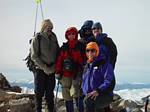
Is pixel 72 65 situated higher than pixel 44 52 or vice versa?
pixel 44 52

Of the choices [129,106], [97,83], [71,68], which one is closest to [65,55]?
[71,68]

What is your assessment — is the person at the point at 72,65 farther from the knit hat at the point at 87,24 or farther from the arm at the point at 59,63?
the knit hat at the point at 87,24

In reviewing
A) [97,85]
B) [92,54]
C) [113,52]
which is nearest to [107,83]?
[97,85]

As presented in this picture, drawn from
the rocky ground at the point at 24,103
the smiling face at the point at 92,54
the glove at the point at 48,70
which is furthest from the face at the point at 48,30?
the rocky ground at the point at 24,103

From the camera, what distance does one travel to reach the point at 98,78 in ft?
39.9

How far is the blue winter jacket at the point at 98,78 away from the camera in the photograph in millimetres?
11924

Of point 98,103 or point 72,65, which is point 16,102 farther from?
point 98,103

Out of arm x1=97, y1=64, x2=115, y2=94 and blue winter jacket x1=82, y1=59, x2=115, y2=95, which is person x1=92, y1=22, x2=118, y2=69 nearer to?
blue winter jacket x1=82, y1=59, x2=115, y2=95

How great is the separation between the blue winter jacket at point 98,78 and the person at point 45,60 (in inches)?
92.3

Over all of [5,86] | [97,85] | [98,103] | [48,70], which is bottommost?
[98,103]

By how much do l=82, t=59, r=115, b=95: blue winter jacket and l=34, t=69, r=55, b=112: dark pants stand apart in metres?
2.44

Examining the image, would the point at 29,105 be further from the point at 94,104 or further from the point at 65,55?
the point at 94,104

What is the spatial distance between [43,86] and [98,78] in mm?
2888

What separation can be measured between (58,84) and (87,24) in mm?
1744
